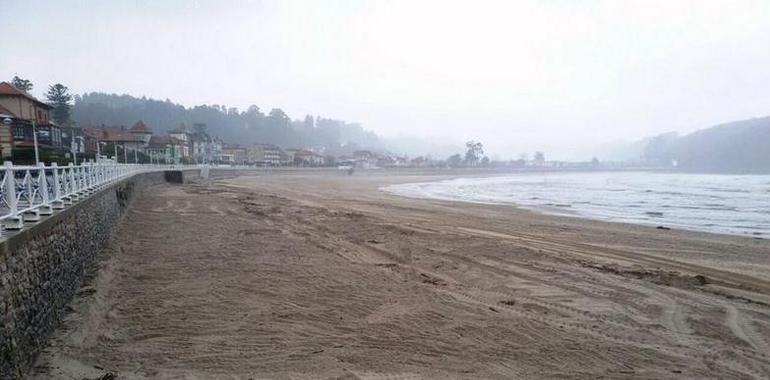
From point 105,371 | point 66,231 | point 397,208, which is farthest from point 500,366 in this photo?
point 397,208

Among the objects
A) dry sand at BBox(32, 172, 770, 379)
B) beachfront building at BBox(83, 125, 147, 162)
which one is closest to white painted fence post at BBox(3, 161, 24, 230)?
dry sand at BBox(32, 172, 770, 379)

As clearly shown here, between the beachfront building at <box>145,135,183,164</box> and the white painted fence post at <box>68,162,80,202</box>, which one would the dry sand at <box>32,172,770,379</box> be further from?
the beachfront building at <box>145,135,183,164</box>

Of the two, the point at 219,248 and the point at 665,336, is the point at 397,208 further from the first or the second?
the point at 665,336

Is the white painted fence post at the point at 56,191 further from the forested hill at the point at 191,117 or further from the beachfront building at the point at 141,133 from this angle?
the forested hill at the point at 191,117

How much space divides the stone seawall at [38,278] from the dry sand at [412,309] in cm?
33

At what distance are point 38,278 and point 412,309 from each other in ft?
16.8

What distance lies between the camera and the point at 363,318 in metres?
6.86

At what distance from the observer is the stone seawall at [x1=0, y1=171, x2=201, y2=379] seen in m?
4.44

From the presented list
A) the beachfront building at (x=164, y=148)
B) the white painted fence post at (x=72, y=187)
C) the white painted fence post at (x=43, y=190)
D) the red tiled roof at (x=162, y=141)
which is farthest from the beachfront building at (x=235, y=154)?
the white painted fence post at (x=43, y=190)

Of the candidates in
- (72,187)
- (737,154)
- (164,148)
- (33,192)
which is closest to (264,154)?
(164,148)

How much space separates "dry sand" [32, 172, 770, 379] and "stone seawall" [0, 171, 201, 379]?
334mm

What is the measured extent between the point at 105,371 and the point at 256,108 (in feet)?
641

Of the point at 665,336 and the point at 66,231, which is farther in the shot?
the point at 66,231

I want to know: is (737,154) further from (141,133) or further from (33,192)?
(33,192)
